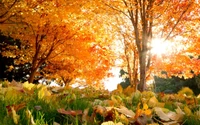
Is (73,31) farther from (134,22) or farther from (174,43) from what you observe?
(174,43)

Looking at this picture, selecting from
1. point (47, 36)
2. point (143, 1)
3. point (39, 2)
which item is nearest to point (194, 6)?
point (143, 1)

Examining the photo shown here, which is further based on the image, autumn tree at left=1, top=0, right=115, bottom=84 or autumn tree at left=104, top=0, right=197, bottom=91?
autumn tree at left=1, top=0, right=115, bottom=84

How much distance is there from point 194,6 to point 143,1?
186 cm

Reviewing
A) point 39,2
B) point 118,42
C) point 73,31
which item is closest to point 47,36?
point 73,31

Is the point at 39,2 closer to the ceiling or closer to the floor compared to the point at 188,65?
closer to the ceiling

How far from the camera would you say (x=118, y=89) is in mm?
3588

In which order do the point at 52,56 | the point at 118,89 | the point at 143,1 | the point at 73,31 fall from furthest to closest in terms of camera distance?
1. the point at 52,56
2. the point at 73,31
3. the point at 143,1
4. the point at 118,89

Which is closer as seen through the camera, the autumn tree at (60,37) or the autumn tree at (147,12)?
the autumn tree at (147,12)

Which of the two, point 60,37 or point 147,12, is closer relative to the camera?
point 147,12

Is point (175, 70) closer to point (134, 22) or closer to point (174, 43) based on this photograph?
point (174, 43)

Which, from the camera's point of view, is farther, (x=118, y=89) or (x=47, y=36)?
(x=47, y=36)

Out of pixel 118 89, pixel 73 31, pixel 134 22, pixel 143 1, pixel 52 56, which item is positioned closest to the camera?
pixel 118 89

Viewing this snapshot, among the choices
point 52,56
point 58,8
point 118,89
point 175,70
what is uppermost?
point 58,8

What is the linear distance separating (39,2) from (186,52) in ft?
24.2
